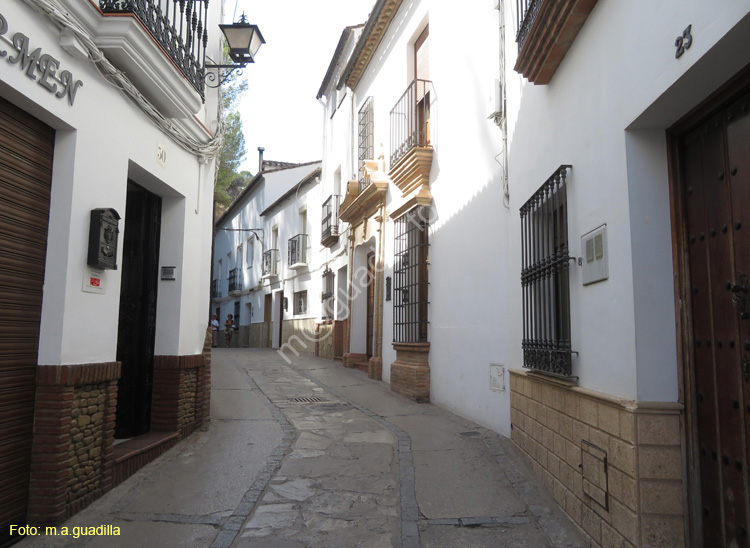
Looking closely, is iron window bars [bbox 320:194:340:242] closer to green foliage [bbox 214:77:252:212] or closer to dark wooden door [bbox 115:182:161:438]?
green foliage [bbox 214:77:252:212]

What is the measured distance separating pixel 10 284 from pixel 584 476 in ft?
12.6

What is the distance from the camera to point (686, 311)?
3021 millimetres

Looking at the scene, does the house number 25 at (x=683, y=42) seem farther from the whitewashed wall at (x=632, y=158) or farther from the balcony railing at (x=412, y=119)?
the balcony railing at (x=412, y=119)

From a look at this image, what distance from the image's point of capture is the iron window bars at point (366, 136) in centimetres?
1129

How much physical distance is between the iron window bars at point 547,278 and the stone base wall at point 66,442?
3367 mm

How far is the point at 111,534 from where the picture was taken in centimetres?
394

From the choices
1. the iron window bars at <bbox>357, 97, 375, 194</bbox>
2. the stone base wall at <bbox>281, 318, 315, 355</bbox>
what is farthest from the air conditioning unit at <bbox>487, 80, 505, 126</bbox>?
the stone base wall at <bbox>281, 318, 315, 355</bbox>

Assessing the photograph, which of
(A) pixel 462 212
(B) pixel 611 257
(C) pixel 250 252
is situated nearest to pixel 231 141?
(C) pixel 250 252

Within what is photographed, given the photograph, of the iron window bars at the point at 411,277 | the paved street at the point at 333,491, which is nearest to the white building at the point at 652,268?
the paved street at the point at 333,491

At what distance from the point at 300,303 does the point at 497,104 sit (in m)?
12.3

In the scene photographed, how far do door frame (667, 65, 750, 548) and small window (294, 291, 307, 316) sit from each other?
14.4 m

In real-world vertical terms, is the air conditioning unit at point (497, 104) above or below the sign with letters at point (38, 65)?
above

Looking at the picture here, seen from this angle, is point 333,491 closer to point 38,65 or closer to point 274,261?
point 38,65

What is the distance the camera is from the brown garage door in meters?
3.80
